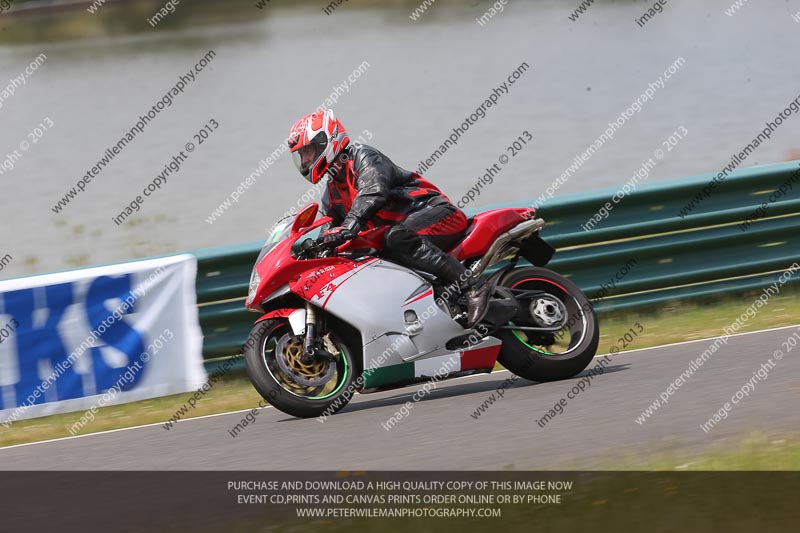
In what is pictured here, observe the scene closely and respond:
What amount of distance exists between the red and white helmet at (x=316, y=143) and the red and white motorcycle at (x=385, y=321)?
0.29 meters

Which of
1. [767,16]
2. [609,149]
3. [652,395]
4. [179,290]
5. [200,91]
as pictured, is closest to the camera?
[652,395]

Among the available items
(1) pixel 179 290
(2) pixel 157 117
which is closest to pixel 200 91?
(2) pixel 157 117

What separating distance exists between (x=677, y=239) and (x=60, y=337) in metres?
5.24

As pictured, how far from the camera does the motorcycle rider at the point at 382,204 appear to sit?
22.0ft

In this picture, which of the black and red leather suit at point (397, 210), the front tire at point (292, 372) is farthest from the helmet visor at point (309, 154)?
the front tire at point (292, 372)

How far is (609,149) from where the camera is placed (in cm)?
1902

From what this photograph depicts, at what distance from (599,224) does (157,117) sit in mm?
17718

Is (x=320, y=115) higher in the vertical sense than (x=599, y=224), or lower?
higher

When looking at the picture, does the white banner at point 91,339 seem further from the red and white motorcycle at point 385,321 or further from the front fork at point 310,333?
the front fork at point 310,333

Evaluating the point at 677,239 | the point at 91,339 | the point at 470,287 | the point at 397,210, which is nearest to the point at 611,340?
the point at 677,239

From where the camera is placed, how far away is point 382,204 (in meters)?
6.71

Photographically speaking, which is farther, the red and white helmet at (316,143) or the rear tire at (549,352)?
the rear tire at (549,352)

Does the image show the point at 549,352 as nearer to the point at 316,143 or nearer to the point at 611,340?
the point at 611,340

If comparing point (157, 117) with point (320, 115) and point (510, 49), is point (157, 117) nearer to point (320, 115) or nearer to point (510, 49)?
point (510, 49)
